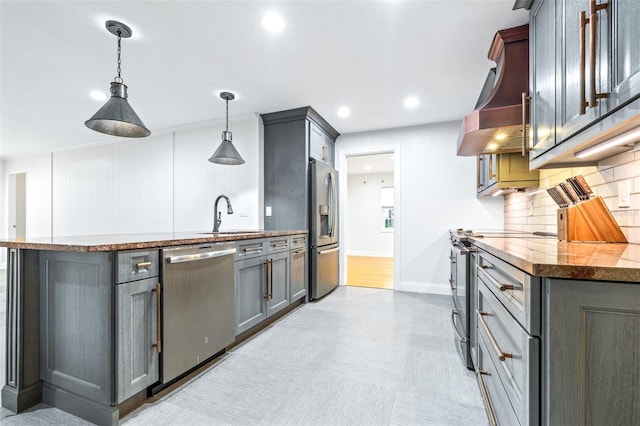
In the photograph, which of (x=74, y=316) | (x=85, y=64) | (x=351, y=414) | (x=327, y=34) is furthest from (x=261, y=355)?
(x=85, y=64)

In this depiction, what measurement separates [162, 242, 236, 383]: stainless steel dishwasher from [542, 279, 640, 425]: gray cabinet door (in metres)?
1.75

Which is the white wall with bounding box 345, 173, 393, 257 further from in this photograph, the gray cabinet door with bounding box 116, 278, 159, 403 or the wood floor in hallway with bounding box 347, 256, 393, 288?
the gray cabinet door with bounding box 116, 278, 159, 403

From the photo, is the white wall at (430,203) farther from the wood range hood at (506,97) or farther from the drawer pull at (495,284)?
the drawer pull at (495,284)

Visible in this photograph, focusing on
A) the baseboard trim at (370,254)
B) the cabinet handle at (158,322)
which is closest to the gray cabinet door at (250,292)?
the cabinet handle at (158,322)

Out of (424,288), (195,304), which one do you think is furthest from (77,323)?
(424,288)

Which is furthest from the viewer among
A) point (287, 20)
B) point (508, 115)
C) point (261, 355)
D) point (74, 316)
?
point (261, 355)

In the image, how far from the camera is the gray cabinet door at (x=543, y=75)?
1.44m

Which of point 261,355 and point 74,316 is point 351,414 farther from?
point 74,316

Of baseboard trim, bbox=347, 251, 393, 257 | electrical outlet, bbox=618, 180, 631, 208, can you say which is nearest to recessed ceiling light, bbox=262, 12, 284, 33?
electrical outlet, bbox=618, 180, 631, 208

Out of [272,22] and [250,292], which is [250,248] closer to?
[250,292]

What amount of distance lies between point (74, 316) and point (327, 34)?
8.06ft

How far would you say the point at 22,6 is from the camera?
193 cm

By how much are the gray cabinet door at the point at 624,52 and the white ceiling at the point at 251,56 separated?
46.1 inches

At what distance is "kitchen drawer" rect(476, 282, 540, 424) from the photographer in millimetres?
802
